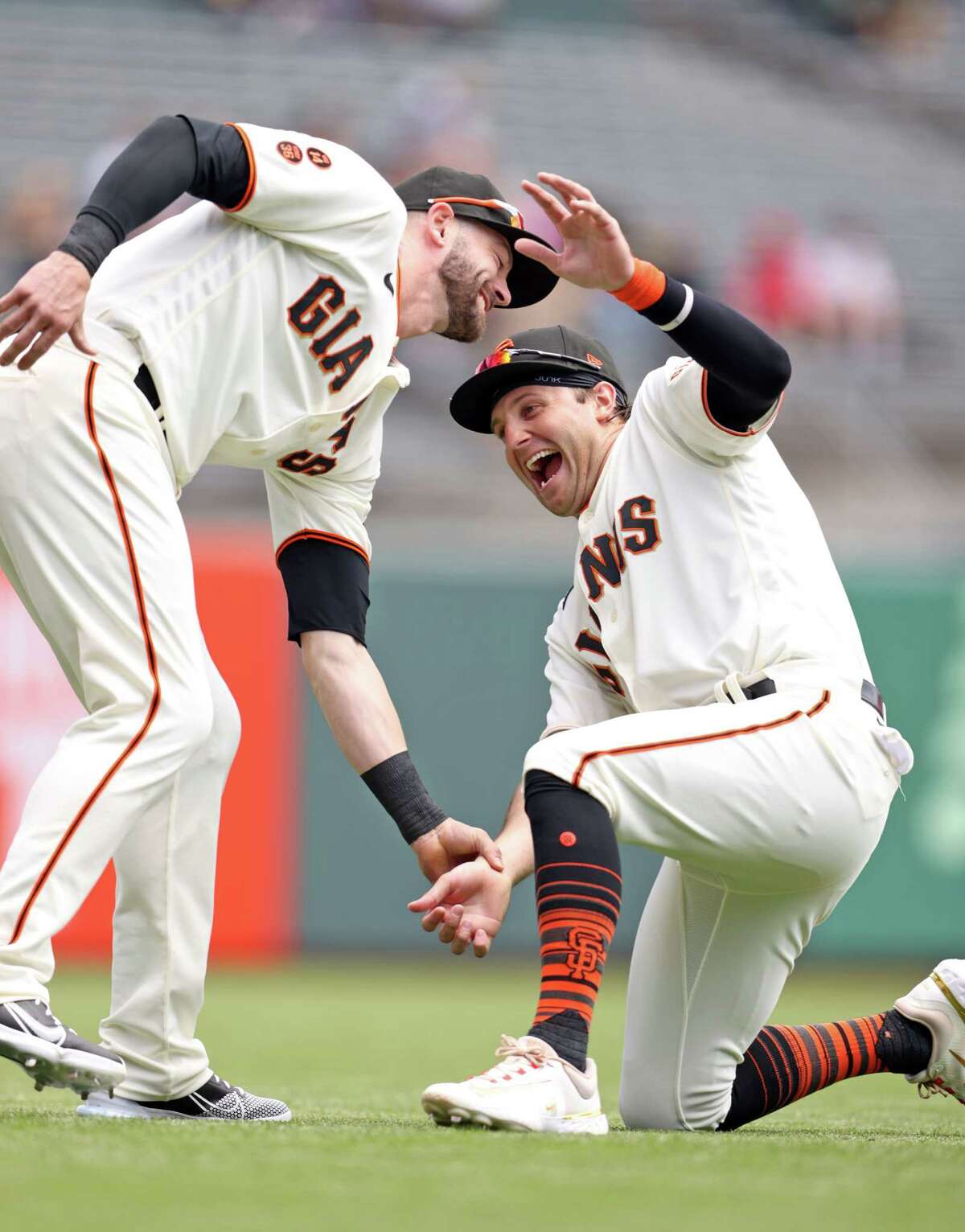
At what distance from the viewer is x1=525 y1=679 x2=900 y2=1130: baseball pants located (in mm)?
3156

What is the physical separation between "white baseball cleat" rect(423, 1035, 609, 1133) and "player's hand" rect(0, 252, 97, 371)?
4.57 ft

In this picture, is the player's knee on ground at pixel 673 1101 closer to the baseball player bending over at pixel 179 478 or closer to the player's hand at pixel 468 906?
the player's hand at pixel 468 906

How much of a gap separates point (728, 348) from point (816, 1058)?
61.0 inches

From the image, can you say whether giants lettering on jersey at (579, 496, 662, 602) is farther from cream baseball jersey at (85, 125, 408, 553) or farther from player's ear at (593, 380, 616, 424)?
cream baseball jersey at (85, 125, 408, 553)

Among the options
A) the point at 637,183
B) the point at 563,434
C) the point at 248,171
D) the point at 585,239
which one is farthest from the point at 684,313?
the point at 637,183

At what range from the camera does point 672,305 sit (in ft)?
10.6

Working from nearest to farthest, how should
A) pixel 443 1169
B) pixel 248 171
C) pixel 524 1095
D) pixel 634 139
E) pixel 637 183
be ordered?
pixel 443 1169
pixel 524 1095
pixel 248 171
pixel 637 183
pixel 634 139

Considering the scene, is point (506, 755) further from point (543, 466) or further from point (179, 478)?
point (179, 478)

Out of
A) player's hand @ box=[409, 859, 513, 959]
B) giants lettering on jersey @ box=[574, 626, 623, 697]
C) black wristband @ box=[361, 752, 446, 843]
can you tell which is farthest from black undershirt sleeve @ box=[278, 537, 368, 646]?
player's hand @ box=[409, 859, 513, 959]

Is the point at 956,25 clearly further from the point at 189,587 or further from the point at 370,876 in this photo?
the point at 189,587

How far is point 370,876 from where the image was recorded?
341 inches

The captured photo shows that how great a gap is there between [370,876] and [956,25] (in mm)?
9573

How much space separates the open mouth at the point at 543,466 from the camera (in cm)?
383

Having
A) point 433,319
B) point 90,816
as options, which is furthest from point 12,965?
point 433,319
